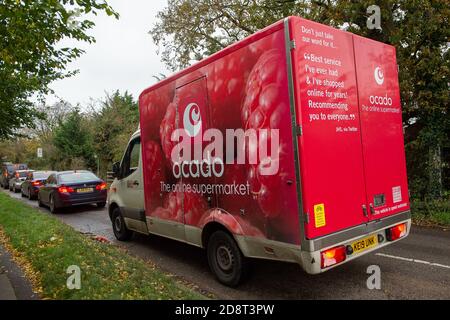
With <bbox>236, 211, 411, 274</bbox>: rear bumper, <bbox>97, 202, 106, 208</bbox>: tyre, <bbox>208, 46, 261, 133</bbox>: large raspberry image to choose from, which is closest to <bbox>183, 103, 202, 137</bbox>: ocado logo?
<bbox>208, 46, 261, 133</bbox>: large raspberry image

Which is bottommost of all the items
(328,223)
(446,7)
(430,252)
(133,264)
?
(430,252)

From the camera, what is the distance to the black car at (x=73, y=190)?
1207 centimetres

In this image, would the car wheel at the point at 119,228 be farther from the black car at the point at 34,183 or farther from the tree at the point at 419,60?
the black car at the point at 34,183

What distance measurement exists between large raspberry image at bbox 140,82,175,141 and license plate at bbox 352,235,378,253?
337 cm

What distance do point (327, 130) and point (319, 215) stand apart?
3.05 ft

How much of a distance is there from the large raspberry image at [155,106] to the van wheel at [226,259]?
6.89ft

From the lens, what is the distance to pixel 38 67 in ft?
27.7

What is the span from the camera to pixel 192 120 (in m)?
5.11

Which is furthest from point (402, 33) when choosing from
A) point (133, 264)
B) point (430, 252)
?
point (133, 264)

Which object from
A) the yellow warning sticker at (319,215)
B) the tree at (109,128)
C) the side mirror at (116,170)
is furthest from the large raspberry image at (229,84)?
the tree at (109,128)

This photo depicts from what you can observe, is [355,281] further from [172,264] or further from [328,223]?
[172,264]

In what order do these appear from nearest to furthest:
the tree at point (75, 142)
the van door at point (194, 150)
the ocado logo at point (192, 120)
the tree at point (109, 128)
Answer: the van door at point (194, 150) < the ocado logo at point (192, 120) < the tree at point (109, 128) < the tree at point (75, 142)

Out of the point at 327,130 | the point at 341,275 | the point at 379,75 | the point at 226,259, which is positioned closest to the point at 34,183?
the point at 226,259
